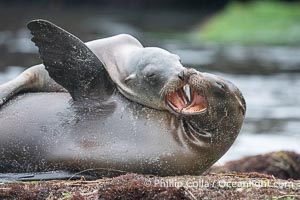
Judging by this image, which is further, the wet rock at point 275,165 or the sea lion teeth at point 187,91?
the wet rock at point 275,165

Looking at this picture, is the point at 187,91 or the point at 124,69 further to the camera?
the point at 124,69

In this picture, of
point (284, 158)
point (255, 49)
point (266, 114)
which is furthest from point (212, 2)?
point (284, 158)

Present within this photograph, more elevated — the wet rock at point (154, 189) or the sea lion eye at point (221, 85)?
the sea lion eye at point (221, 85)

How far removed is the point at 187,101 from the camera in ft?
25.0

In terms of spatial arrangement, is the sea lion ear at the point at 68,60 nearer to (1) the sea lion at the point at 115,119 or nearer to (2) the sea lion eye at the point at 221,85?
(1) the sea lion at the point at 115,119

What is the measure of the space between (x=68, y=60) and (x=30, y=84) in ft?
1.75

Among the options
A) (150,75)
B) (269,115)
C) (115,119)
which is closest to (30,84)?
(115,119)

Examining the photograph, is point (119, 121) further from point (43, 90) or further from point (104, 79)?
point (43, 90)

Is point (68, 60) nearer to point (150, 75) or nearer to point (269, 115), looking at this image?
point (150, 75)

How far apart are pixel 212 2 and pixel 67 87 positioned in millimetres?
49519

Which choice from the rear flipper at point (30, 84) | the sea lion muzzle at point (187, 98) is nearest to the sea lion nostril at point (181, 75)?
the sea lion muzzle at point (187, 98)

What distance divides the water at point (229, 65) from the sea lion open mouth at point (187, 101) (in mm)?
4931

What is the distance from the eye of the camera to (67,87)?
7715 mm

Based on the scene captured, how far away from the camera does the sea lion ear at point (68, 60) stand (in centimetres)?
764
